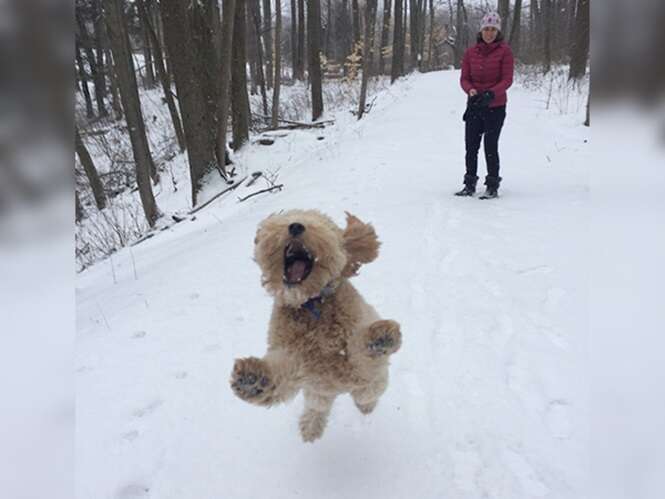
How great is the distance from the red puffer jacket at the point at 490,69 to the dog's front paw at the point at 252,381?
523 centimetres

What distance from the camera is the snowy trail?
2334mm

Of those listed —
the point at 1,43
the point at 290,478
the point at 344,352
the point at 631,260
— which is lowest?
the point at 290,478

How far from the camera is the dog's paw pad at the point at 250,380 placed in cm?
195

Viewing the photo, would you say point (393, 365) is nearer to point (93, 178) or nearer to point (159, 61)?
point (93, 178)

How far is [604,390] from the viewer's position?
3.75ft

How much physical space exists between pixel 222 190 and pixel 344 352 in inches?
276

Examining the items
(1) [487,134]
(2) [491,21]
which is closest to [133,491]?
(1) [487,134]

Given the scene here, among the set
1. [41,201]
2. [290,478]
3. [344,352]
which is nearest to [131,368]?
[290,478]

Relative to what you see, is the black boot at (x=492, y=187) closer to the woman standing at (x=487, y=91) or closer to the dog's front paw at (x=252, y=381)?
the woman standing at (x=487, y=91)

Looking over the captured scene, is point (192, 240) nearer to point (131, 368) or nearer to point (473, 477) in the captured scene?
point (131, 368)

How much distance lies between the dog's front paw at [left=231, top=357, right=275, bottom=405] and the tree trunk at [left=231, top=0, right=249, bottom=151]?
11.1m

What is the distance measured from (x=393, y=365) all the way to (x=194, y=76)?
6965 mm

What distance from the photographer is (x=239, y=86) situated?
A: 1230cm

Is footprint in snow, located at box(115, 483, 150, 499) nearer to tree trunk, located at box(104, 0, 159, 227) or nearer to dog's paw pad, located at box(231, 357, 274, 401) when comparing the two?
dog's paw pad, located at box(231, 357, 274, 401)
